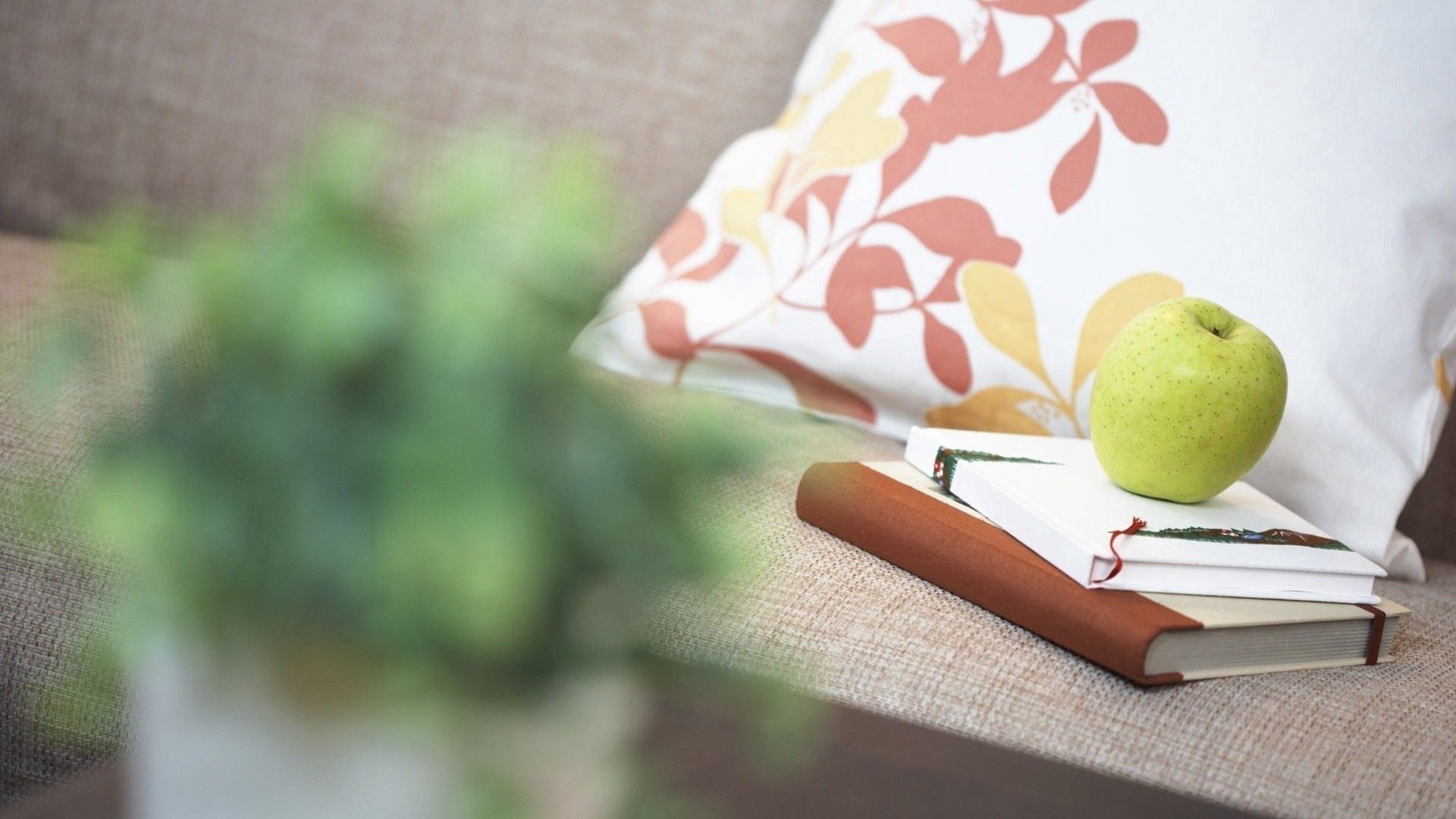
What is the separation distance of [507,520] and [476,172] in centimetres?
7

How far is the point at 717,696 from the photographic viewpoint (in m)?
0.31

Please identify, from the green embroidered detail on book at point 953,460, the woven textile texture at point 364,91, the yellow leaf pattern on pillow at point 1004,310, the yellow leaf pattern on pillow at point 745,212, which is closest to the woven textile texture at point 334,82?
the woven textile texture at point 364,91

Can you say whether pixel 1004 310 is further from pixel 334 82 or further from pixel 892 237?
pixel 334 82

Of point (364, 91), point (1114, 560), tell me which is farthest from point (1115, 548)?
point (364, 91)

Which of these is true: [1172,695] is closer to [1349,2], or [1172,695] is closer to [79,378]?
[1349,2]

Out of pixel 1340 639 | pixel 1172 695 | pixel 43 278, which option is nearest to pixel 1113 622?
pixel 1172 695

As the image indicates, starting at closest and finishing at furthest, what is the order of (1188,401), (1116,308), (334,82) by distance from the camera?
1. (1188,401)
2. (1116,308)
3. (334,82)

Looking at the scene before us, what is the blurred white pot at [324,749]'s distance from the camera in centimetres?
28

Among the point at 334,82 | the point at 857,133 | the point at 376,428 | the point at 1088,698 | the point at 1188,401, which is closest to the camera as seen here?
the point at 376,428

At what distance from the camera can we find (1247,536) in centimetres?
69

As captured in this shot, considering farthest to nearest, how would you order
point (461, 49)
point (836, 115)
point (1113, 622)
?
point (461, 49)
point (836, 115)
point (1113, 622)

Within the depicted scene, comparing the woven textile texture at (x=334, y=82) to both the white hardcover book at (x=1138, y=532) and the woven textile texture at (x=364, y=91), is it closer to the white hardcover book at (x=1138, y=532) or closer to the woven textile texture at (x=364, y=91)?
the woven textile texture at (x=364, y=91)

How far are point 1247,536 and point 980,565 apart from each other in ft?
0.52

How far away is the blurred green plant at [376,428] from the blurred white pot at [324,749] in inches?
0.8
